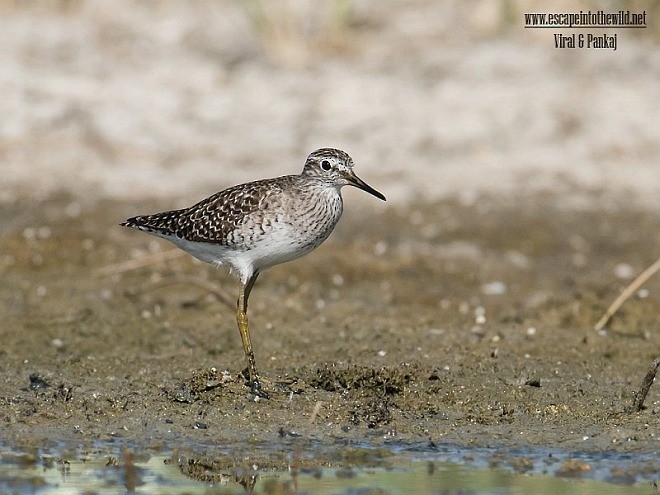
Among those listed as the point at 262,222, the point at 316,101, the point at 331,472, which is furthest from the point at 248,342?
the point at 316,101

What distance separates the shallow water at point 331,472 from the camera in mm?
7051

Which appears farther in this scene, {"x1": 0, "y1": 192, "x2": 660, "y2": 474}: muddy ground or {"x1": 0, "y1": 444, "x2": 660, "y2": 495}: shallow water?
{"x1": 0, "y1": 192, "x2": 660, "y2": 474}: muddy ground

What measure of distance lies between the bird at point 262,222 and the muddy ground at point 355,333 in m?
0.71

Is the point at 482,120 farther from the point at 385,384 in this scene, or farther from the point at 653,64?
the point at 385,384

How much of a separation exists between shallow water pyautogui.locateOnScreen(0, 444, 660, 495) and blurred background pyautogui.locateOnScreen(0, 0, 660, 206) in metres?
6.22

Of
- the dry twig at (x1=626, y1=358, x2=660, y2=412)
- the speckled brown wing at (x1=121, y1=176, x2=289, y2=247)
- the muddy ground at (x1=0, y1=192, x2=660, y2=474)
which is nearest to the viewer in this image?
the dry twig at (x1=626, y1=358, x2=660, y2=412)

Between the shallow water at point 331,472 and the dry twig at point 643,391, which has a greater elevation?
the dry twig at point 643,391

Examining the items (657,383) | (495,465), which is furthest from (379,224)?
(495,465)

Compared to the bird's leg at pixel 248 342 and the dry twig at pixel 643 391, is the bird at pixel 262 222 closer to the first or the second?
the bird's leg at pixel 248 342

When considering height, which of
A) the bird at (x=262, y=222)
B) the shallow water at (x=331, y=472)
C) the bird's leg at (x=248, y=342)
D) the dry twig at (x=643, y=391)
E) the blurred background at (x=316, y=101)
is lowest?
the shallow water at (x=331, y=472)

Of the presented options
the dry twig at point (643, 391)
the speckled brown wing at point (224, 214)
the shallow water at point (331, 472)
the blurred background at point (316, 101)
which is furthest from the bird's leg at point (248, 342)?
the blurred background at point (316, 101)

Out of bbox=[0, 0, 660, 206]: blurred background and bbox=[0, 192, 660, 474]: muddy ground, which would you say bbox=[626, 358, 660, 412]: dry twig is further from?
bbox=[0, 0, 660, 206]: blurred background

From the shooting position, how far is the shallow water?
278 inches

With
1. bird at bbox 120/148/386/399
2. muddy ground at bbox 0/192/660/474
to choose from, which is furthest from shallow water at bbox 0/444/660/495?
bird at bbox 120/148/386/399
